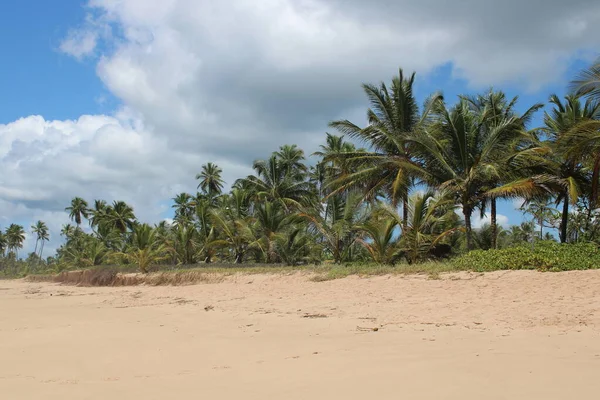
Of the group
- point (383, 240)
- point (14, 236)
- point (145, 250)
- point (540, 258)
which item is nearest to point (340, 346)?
point (540, 258)

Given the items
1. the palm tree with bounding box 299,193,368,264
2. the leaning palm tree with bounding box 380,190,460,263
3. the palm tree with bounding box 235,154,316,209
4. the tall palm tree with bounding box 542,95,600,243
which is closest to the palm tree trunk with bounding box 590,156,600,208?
the tall palm tree with bounding box 542,95,600,243

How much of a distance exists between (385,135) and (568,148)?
6.94 metres

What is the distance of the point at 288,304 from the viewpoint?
1020 cm

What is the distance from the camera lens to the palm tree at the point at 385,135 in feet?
60.1

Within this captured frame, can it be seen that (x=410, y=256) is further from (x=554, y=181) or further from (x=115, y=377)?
(x=115, y=377)

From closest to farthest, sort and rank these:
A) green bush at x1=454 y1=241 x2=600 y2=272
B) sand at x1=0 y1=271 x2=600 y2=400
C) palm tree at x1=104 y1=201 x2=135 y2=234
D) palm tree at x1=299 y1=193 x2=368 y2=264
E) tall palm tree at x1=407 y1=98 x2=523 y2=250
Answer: sand at x1=0 y1=271 x2=600 y2=400 < green bush at x1=454 y1=241 x2=600 y2=272 < tall palm tree at x1=407 y1=98 x2=523 y2=250 < palm tree at x1=299 y1=193 x2=368 y2=264 < palm tree at x1=104 y1=201 x2=135 y2=234

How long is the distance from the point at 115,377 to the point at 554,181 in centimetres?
1451

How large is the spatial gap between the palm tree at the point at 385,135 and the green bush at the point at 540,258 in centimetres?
630

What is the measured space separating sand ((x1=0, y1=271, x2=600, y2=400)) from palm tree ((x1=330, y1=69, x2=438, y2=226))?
8.14 meters

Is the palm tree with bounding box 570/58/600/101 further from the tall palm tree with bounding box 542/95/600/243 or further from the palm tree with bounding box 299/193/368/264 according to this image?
the palm tree with bounding box 299/193/368/264

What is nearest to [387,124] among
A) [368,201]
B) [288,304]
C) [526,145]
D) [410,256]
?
[368,201]

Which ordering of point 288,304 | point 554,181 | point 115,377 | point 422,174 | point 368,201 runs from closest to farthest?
point 115,377 → point 288,304 → point 554,181 → point 422,174 → point 368,201

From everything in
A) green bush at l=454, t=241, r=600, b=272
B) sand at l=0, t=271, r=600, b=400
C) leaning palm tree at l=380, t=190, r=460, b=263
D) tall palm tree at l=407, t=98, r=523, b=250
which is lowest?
sand at l=0, t=271, r=600, b=400

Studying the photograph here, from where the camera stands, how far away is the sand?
11.9 ft
